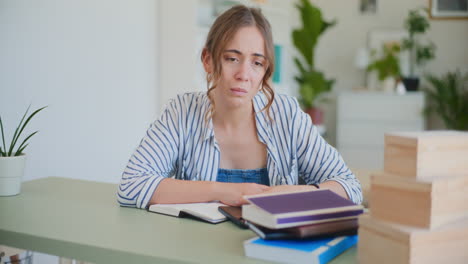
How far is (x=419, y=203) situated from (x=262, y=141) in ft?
3.10

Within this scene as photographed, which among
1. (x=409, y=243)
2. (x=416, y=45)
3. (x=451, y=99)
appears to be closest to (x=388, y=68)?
(x=416, y=45)

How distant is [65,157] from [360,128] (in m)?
3.84

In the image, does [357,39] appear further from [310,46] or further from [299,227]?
[299,227]

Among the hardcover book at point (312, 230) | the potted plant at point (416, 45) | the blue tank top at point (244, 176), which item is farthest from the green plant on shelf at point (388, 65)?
the hardcover book at point (312, 230)

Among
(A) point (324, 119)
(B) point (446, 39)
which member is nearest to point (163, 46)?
(A) point (324, 119)

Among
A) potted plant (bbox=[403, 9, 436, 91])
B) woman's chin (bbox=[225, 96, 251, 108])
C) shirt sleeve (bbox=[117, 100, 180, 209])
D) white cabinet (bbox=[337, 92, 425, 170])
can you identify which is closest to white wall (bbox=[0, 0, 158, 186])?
shirt sleeve (bbox=[117, 100, 180, 209])

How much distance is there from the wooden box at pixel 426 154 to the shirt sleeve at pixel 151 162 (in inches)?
31.9

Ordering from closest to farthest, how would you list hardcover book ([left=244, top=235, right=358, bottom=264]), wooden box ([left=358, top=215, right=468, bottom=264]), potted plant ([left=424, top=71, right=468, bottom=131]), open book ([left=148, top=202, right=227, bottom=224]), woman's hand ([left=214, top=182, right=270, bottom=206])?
wooden box ([left=358, top=215, right=468, bottom=264]) → hardcover book ([left=244, top=235, right=358, bottom=264]) → open book ([left=148, top=202, right=227, bottom=224]) → woman's hand ([left=214, top=182, right=270, bottom=206]) → potted plant ([left=424, top=71, right=468, bottom=131])

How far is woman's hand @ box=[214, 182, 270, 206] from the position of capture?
1.48 meters

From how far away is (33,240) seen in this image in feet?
4.15

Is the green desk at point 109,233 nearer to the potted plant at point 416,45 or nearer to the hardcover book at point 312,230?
the hardcover book at point 312,230

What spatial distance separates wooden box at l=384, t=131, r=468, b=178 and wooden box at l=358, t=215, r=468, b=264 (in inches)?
4.1

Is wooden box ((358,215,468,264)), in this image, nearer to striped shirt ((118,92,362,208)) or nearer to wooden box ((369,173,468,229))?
wooden box ((369,173,468,229))

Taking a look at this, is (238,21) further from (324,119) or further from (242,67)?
(324,119)
